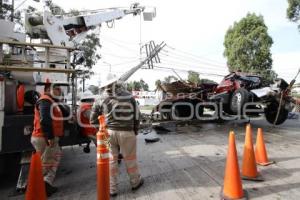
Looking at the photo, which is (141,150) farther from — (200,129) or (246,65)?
(246,65)

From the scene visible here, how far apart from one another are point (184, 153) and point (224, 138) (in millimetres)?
2323

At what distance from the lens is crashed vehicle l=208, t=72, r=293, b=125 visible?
10.5m

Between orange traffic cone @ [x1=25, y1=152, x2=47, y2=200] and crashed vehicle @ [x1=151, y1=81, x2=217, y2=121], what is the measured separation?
9134mm

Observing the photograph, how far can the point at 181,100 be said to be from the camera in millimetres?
12750

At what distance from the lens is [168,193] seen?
4484 mm

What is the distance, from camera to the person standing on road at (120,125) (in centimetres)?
468

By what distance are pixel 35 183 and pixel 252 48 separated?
29.9 metres

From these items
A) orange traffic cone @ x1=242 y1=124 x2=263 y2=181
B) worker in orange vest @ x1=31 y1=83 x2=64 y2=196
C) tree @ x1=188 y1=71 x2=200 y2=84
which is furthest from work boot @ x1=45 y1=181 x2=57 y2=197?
tree @ x1=188 y1=71 x2=200 y2=84

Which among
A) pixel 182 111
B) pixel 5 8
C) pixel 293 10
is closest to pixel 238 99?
pixel 182 111

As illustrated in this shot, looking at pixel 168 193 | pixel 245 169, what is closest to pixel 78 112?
pixel 168 193

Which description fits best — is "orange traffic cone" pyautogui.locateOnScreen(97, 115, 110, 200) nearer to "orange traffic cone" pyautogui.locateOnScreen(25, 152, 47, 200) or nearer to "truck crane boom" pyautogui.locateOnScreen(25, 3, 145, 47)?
"orange traffic cone" pyautogui.locateOnScreen(25, 152, 47, 200)

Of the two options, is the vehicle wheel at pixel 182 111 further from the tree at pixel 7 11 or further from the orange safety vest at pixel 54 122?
the tree at pixel 7 11

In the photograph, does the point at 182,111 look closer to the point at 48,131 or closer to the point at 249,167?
the point at 249,167

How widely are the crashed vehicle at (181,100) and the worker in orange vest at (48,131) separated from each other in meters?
8.05
